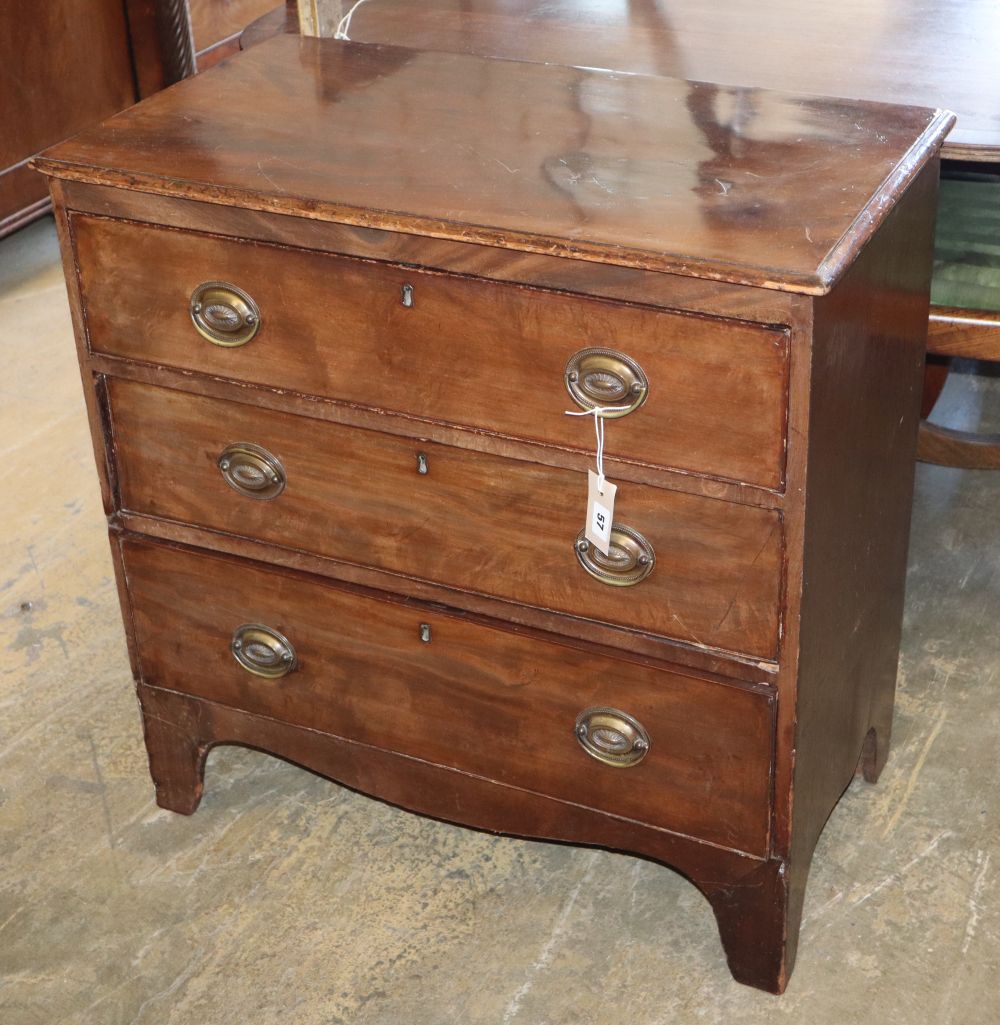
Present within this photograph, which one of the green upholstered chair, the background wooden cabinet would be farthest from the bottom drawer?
the background wooden cabinet

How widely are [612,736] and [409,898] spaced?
0.42 meters

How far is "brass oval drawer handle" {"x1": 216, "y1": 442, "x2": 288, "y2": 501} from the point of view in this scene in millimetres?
1672

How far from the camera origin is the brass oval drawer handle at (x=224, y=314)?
1.57 m

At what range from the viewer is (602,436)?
146cm

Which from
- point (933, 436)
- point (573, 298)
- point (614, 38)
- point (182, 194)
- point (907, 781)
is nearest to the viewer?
point (573, 298)

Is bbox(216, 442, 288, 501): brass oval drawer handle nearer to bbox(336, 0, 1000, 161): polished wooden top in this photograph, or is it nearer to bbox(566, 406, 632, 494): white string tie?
bbox(566, 406, 632, 494): white string tie

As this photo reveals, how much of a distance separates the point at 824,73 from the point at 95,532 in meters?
1.43

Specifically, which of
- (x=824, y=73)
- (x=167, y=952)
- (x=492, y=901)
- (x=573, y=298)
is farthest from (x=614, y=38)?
(x=167, y=952)

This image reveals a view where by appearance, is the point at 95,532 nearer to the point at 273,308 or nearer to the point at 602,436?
the point at 273,308

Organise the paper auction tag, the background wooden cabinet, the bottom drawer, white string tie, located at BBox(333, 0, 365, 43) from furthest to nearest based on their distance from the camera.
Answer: the background wooden cabinet
white string tie, located at BBox(333, 0, 365, 43)
the bottom drawer
the paper auction tag

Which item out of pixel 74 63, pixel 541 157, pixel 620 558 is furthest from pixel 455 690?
pixel 74 63

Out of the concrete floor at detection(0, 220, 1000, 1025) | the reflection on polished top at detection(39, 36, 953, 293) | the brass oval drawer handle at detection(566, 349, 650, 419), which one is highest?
the reflection on polished top at detection(39, 36, 953, 293)

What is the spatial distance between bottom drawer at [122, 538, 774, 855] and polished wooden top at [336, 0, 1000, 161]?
32.4 inches

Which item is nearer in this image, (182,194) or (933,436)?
(182,194)
